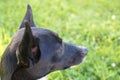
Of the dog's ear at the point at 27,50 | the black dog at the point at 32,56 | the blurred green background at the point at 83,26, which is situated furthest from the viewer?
the blurred green background at the point at 83,26

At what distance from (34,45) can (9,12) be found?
9.11 feet

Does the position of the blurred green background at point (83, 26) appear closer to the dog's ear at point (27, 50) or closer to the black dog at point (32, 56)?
the black dog at point (32, 56)

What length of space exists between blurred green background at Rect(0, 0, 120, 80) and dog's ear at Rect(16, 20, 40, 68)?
125cm

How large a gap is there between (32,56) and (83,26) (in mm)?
2802

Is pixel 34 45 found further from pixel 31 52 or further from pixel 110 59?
pixel 110 59

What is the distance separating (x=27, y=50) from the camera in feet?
9.34

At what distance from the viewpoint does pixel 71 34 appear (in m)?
5.39

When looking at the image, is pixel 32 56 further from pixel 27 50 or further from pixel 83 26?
pixel 83 26

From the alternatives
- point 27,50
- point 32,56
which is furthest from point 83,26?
point 27,50

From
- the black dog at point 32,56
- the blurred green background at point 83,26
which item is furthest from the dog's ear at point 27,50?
the blurred green background at point 83,26

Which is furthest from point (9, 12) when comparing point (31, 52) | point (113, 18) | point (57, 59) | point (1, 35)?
point (31, 52)

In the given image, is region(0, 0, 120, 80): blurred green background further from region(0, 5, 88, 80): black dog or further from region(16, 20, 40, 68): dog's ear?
region(16, 20, 40, 68): dog's ear

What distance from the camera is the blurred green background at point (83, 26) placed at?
4.43m

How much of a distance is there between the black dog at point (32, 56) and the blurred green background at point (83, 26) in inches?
38.0
